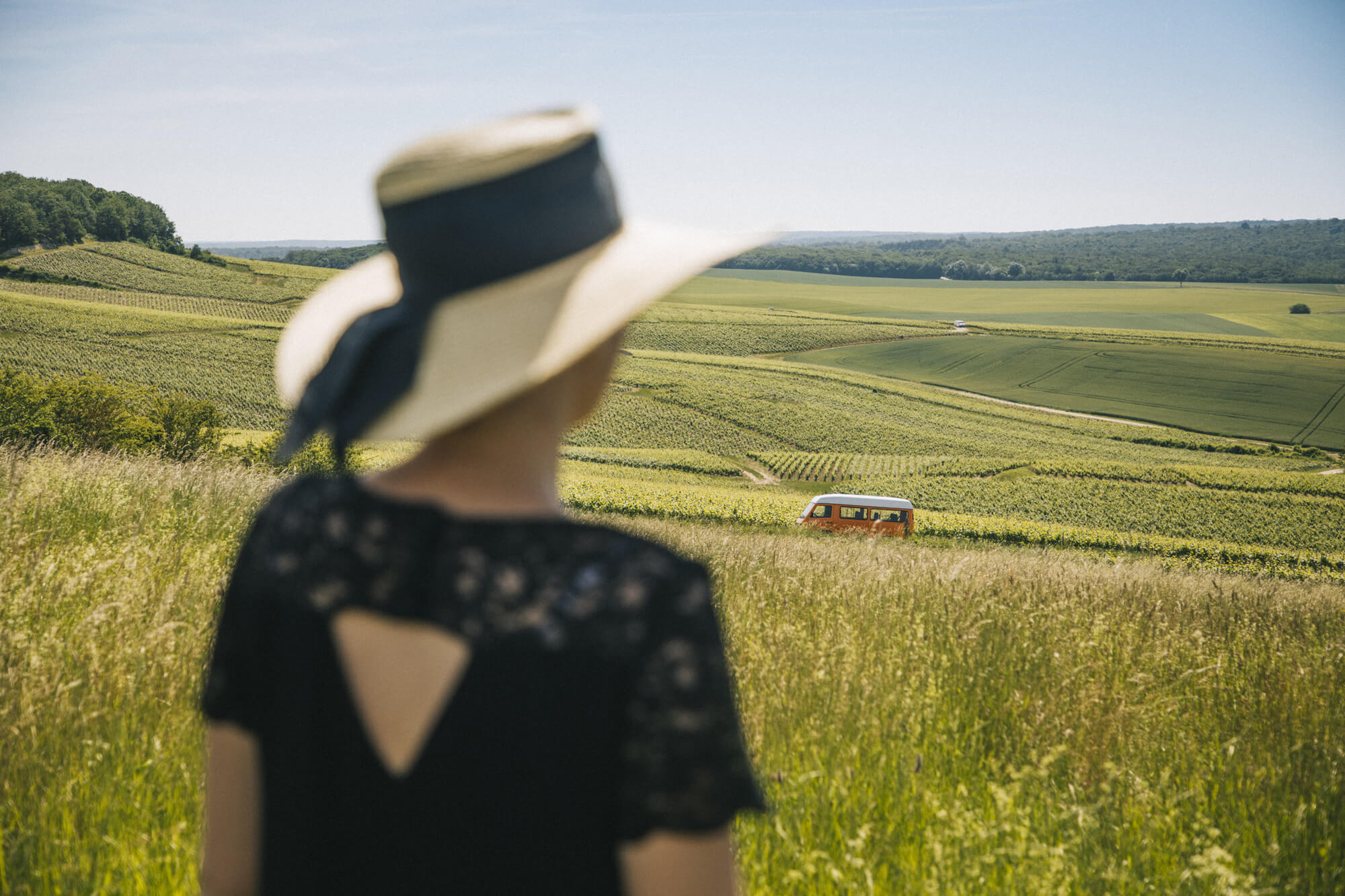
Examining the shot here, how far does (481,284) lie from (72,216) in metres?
145

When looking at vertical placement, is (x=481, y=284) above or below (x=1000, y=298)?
above

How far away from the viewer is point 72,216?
11356cm

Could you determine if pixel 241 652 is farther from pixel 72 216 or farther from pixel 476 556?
pixel 72 216

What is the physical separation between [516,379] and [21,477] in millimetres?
5964

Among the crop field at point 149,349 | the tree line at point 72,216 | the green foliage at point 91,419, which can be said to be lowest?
the crop field at point 149,349

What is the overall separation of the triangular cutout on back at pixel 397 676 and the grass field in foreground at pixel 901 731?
58.4 inches

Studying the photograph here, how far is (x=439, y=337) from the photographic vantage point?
974 mm

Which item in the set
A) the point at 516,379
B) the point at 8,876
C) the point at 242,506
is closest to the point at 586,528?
the point at 516,379

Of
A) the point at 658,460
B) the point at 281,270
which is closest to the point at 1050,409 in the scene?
the point at 658,460

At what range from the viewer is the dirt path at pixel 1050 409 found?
62688mm

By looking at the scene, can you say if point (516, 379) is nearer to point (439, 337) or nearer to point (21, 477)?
point (439, 337)

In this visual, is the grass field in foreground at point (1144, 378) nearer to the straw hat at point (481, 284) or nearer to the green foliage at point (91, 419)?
the green foliage at point (91, 419)

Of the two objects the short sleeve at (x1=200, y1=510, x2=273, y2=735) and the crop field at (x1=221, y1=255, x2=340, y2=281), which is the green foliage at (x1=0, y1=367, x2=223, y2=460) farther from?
the crop field at (x1=221, y1=255, x2=340, y2=281)

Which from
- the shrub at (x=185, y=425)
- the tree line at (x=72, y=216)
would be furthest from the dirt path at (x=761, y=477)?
the tree line at (x=72, y=216)
